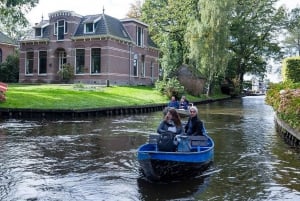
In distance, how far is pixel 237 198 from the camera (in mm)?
7629

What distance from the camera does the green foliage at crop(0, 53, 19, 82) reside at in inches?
1825

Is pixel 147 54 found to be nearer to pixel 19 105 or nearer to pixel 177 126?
pixel 19 105

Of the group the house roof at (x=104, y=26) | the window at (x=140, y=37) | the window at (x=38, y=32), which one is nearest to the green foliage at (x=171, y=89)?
the house roof at (x=104, y=26)

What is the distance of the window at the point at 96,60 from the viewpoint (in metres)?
39.6

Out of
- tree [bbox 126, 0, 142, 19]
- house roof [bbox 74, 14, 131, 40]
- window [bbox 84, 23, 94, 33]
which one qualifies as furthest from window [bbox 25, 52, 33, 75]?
tree [bbox 126, 0, 142, 19]

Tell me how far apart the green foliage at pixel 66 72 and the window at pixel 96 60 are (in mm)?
2235

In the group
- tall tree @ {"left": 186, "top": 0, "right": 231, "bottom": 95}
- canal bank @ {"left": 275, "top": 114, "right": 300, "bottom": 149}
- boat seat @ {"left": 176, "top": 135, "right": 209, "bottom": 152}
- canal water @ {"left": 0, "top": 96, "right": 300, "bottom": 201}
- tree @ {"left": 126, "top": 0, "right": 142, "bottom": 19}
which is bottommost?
canal water @ {"left": 0, "top": 96, "right": 300, "bottom": 201}

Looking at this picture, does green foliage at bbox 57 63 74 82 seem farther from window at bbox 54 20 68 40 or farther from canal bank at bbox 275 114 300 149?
canal bank at bbox 275 114 300 149

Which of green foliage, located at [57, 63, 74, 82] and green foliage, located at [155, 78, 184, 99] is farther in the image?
green foliage, located at [57, 63, 74, 82]

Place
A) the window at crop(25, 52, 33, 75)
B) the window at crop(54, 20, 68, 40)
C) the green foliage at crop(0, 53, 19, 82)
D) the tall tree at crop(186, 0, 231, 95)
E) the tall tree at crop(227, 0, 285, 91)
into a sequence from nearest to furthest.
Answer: the tall tree at crop(186, 0, 231, 95) < the window at crop(54, 20, 68, 40) < the window at crop(25, 52, 33, 75) < the green foliage at crop(0, 53, 19, 82) < the tall tree at crop(227, 0, 285, 91)

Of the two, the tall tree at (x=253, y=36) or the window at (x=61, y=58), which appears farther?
the tall tree at (x=253, y=36)

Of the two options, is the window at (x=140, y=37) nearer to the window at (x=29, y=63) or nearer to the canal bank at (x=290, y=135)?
the window at (x=29, y=63)

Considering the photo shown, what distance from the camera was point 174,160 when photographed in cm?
844

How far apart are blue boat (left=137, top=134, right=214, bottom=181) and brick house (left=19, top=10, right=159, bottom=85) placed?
30.2m
